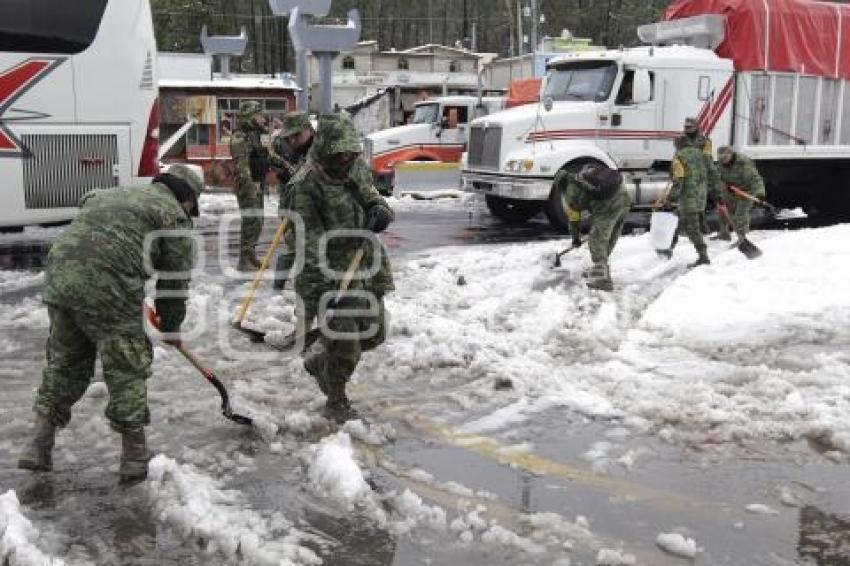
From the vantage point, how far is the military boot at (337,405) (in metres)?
5.04

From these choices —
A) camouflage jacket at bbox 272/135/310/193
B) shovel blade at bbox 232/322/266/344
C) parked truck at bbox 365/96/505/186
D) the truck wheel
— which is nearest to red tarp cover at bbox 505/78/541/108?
parked truck at bbox 365/96/505/186

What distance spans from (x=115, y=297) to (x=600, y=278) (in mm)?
5633

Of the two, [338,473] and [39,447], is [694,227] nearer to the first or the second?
[338,473]

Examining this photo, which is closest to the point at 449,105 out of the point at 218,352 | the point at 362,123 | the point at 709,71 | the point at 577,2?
the point at 362,123

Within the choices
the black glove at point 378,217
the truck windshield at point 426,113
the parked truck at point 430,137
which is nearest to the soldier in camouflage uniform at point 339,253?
the black glove at point 378,217

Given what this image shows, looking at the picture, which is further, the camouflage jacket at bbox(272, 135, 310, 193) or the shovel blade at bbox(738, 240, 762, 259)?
the camouflage jacket at bbox(272, 135, 310, 193)

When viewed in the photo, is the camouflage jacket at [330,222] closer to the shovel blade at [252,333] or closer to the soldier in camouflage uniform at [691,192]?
the shovel blade at [252,333]

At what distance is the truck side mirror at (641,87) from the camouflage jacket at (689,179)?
4.32m

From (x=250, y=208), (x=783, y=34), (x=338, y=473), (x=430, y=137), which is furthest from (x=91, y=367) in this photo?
(x=430, y=137)

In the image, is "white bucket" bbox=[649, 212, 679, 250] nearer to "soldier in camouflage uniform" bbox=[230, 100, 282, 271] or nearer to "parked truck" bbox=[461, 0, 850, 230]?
"parked truck" bbox=[461, 0, 850, 230]

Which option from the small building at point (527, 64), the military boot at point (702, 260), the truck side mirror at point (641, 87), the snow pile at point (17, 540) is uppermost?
the small building at point (527, 64)

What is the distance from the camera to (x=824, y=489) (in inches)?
165

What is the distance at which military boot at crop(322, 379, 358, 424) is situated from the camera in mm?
5043

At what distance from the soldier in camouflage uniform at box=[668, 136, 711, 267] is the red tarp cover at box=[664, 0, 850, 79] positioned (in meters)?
5.35
